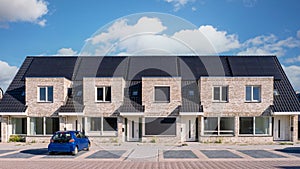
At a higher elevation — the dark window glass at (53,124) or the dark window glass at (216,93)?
the dark window glass at (216,93)

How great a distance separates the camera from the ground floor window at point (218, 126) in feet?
72.6

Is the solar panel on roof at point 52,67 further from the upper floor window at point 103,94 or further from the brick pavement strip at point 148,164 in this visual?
the brick pavement strip at point 148,164

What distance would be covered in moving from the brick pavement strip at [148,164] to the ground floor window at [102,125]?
337 inches

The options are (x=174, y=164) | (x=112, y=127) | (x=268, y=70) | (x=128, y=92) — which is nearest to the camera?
(x=174, y=164)

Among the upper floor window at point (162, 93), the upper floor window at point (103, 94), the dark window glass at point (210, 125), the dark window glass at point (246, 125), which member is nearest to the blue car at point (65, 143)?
the upper floor window at point (103, 94)

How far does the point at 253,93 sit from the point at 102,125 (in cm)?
1128

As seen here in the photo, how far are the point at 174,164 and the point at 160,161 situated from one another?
93 centimetres

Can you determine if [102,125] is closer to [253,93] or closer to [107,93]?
[107,93]

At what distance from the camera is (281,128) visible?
23188 millimetres

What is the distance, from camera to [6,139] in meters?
22.6

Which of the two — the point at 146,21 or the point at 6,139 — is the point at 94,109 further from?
the point at 146,21

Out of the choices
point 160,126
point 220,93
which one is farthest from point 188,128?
point 220,93

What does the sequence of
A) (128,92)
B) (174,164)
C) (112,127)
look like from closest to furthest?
(174,164) → (112,127) → (128,92)

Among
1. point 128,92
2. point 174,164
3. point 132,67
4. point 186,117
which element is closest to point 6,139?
point 128,92
